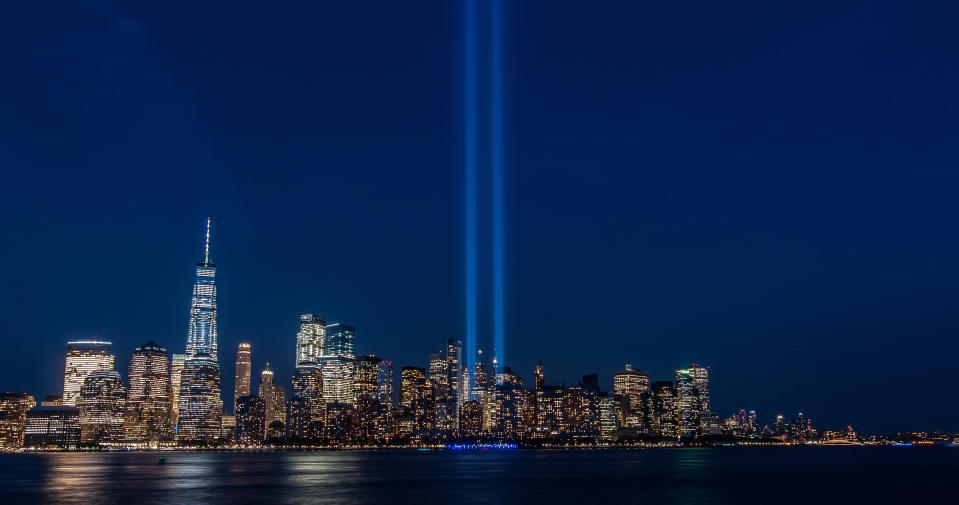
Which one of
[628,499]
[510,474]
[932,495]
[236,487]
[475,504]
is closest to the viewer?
[475,504]

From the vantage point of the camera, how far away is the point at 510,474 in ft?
469

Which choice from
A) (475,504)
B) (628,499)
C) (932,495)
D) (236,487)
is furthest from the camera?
(236,487)

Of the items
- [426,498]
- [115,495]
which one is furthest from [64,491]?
[426,498]

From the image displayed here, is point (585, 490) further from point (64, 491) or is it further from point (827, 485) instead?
point (64, 491)

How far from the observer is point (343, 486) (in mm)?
111750

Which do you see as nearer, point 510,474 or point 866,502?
point 866,502

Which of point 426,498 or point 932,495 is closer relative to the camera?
point 426,498

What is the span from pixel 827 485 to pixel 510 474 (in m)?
49.6

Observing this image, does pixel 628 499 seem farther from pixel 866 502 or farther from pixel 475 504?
pixel 866 502

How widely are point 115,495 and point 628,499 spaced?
54056mm

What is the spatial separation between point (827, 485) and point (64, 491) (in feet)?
307

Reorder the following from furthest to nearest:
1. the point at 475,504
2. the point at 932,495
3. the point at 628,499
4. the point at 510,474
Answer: the point at 510,474 < the point at 932,495 < the point at 628,499 < the point at 475,504

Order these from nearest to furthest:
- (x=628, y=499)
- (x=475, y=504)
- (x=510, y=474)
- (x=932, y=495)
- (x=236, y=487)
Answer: (x=475, y=504), (x=628, y=499), (x=932, y=495), (x=236, y=487), (x=510, y=474)

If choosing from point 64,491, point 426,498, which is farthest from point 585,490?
point 64,491
